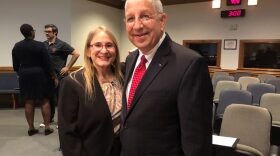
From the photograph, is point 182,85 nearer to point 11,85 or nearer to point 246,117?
point 246,117

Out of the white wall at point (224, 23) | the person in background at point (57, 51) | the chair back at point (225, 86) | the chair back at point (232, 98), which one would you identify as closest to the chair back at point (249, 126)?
the chair back at point (232, 98)

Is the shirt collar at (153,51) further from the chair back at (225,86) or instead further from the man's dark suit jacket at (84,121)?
the chair back at (225,86)

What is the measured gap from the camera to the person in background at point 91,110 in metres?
1.49

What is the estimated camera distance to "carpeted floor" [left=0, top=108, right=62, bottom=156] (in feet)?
11.3

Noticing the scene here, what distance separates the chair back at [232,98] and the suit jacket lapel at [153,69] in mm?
2666

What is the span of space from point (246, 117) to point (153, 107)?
5.53 ft

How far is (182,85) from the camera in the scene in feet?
3.55

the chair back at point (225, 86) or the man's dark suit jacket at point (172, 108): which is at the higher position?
the man's dark suit jacket at point (172, 108)

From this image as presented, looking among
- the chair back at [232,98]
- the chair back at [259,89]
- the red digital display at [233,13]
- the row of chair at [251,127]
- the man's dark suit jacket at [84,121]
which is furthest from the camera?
the red digital display at [233,13]

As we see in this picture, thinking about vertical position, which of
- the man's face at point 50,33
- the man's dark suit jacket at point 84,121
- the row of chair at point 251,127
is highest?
the man's face at point 50,33

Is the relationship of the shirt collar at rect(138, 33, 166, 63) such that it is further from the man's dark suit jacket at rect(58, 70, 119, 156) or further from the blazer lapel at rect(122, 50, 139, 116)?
the man's dark suit jacket at rect(58, 70, 119, 156)

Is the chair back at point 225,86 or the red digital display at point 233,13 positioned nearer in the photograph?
the chair back at point 225,86

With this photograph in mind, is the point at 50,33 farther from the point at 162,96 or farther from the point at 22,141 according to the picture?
the point at 162,96

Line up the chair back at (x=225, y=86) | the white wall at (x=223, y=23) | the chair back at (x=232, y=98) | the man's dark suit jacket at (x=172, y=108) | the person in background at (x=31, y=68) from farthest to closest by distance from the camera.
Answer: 1. the white wall at (x=223, y=23)
2. the chair back at (x=225, y=86)
3. the person in background at (x=31, y=68)
4. the chair back at (x=232, y=98)
5. the man's dark suit jacket at (x=172, y=108)
